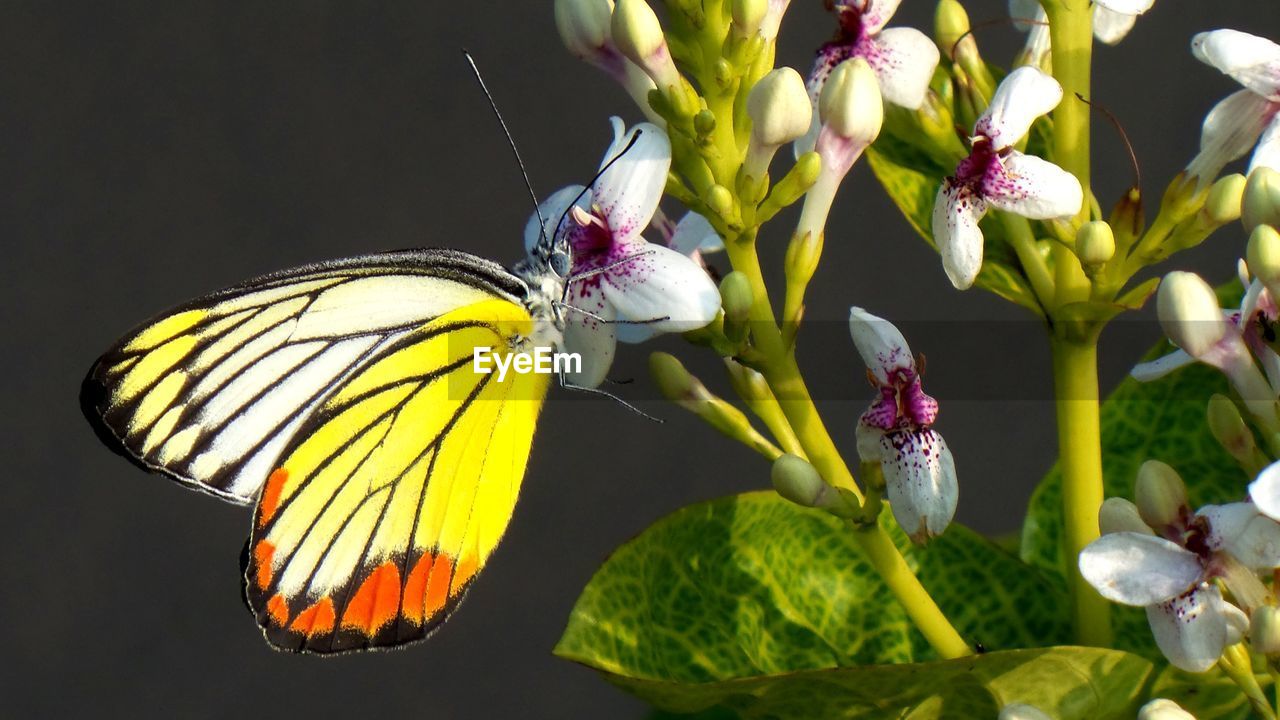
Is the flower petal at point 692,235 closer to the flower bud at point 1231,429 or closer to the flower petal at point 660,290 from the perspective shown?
the flower petal at point 660,290

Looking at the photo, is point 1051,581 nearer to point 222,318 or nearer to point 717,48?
point 717,48

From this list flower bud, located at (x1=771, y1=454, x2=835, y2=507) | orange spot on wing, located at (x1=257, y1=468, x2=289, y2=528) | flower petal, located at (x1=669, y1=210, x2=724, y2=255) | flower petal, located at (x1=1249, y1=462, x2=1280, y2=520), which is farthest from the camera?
orange spot on wing, located at (x1=257, y1=468, x2=289, y2=528)

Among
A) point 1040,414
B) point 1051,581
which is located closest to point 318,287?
point 1051,581

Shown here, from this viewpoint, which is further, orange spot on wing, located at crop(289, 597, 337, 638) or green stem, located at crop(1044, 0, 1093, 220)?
orange spot on wing, located at crop(289, 597, 337, 638)

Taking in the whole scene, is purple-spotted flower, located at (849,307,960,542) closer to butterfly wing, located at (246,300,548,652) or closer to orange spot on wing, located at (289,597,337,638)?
butterfly wing, located at (246,300,548,652)

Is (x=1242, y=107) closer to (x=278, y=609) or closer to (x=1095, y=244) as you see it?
(x=1095, y=244)

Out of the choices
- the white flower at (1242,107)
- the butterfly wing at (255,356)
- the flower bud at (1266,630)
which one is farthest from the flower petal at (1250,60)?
the butterfly wing at (255,356)

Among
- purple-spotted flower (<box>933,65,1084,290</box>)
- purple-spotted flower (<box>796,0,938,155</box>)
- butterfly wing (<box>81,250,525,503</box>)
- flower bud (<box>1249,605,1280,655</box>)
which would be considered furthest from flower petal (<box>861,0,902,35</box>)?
flower bud (<box>1249,605,1280,655</box>)
